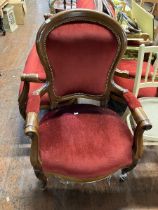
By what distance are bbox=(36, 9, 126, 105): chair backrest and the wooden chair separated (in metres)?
0.18

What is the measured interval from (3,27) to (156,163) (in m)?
3.28

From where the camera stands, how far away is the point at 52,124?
50.8 inches

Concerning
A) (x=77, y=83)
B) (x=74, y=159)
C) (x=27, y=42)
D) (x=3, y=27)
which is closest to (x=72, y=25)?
(x=77, y=83)

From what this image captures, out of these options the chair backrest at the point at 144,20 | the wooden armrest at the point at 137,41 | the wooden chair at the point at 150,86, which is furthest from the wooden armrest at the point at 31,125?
the chair backrest at the point at 144,20

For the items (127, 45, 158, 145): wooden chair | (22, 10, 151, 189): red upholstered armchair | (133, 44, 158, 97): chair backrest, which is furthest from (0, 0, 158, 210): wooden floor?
(133, 44, 158, 97): chair backrest

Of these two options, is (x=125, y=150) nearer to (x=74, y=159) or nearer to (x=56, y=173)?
(x=74, y=159)

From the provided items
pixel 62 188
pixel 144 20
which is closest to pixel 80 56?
pixel 62 188

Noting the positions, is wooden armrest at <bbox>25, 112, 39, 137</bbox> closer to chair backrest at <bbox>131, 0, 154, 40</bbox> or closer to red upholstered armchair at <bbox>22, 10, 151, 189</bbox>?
red upholstered armchair at <bbox>22, 10, 151, 189</bbox>

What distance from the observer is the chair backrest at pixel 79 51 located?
1155 millimetres

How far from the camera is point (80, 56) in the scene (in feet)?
4.09

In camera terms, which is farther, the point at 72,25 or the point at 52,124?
the point at 52,124

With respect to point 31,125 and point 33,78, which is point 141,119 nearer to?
point 31,125

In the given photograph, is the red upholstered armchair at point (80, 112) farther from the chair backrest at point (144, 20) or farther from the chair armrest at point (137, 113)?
the chair backrest at point (144, 20)

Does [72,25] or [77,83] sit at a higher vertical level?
[72,25]
